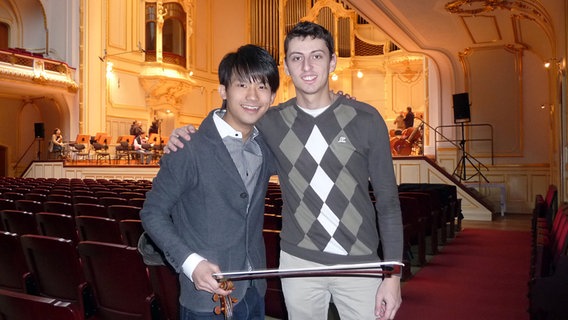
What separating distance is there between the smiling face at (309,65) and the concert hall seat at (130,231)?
140cm

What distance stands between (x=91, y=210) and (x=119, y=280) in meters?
1.93

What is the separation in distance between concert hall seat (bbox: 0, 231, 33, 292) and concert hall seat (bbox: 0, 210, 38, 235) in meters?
0.72

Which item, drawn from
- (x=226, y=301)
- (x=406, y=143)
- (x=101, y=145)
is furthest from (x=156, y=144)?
(x=226, y=301)

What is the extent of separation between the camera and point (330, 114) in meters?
1.46

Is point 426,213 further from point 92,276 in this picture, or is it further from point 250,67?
point 250,67

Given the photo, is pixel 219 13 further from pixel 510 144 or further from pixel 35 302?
pixel 35 302

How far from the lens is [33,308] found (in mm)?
1050

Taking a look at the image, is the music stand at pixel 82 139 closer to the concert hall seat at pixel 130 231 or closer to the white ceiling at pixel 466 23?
the white ceiling at pixel 466 23

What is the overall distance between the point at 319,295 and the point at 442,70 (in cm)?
924

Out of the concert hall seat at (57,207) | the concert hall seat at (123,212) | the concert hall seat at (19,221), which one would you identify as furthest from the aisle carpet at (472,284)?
the concert hall seat at (57,207)

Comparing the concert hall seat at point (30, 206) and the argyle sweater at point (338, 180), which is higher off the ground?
the argyle sweater at point (338, 180)

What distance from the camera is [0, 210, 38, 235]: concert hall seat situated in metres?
2.95

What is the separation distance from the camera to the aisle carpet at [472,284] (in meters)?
3.08

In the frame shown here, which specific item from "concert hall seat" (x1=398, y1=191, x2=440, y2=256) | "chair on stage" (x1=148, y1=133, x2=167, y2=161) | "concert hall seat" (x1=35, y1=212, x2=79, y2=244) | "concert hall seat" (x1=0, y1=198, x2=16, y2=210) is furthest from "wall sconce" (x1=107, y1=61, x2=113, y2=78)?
"concert hall seat" (x1=35, y1=212, x2=79, y2=244)
